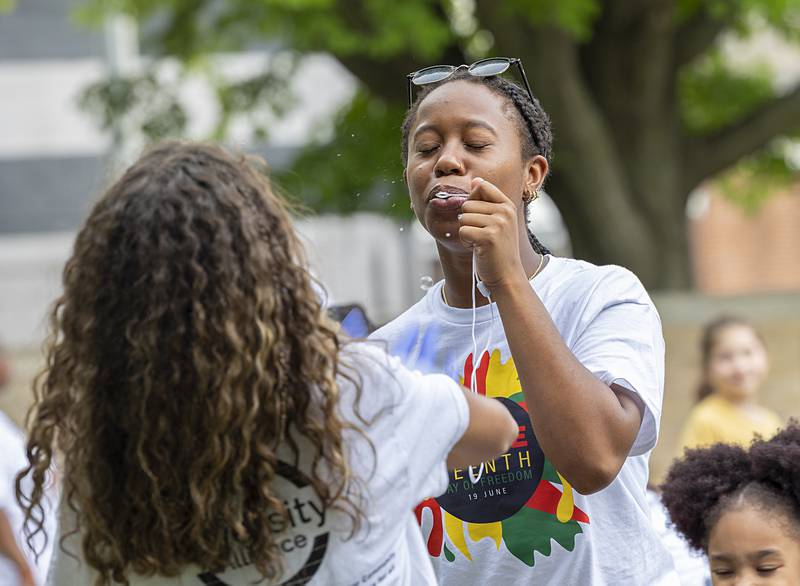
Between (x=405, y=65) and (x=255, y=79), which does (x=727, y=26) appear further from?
(x=255, y=79)

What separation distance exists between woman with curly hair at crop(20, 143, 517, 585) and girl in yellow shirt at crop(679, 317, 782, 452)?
3.97 meters

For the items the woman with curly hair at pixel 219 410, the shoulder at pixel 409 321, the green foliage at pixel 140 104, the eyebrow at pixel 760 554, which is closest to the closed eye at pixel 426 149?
the shoulder at pixel 409 321

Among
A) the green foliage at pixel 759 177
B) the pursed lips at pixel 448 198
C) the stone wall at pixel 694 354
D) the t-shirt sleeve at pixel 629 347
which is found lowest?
the t-shirt sleeve at pixel 629 347

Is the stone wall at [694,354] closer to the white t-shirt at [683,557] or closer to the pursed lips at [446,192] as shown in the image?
the white t-shirt at [683,557]

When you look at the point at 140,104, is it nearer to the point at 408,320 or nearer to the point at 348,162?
the point at 348,162

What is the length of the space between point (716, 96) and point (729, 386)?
26.3 feet

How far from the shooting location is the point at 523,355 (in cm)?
221

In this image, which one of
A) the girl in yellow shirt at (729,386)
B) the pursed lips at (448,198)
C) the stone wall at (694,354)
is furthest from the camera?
the stone wall at (694,354)

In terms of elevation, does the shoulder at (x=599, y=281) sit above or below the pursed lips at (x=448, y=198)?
below

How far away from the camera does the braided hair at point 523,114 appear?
8.79 feet

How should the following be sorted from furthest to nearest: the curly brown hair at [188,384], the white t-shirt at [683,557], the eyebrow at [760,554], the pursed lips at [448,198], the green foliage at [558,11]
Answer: the green foliage at [558,11] < the white t-shirt at [683,557] < the eyebrow at [760,554] < the pursed lips at [448,198] < the curly brown hair at [188,384]

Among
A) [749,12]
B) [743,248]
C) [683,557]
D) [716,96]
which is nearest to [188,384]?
[683,557]

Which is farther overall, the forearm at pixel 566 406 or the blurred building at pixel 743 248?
the blurred building at pixel 743 248

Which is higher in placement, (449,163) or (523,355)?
(449,163)
